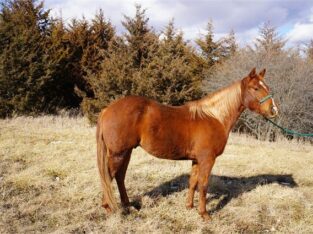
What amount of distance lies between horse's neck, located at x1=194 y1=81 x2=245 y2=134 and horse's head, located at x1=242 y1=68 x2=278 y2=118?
0.10 metres

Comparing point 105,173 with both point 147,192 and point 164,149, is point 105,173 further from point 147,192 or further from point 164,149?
point 147,192

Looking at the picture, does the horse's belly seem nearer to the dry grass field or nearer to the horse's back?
the horse's back

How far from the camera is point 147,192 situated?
17.5ft

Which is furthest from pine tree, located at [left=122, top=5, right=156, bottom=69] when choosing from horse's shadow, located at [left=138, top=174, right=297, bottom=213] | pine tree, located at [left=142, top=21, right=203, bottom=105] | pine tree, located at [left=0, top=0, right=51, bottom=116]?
horse's shadow, located at [left=138, top=174, right=297, bottom=213]

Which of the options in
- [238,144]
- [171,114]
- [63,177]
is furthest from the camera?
[238,144]

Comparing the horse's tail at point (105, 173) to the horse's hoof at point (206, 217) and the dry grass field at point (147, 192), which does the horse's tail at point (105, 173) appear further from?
the horse's hoof at point (206, 217)

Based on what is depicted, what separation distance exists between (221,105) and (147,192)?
1804mm

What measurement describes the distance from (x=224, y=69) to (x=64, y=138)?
269 inches

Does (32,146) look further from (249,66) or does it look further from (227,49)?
(227,49)

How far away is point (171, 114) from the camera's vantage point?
14.4 feet

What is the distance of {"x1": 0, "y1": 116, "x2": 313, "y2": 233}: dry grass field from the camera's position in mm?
4238

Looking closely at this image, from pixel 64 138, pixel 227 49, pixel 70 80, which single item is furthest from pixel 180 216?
pixel 227 49

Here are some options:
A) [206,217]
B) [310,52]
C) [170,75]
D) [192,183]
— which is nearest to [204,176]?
[192,183]

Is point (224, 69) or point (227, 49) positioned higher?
point (227, 49)
